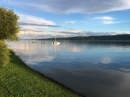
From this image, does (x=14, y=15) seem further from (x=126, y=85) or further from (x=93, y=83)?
(x=126, y=85)

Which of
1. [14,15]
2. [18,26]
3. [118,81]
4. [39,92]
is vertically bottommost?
[118,81]

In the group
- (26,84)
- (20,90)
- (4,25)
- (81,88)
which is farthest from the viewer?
(4,25)

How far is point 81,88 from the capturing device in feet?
104

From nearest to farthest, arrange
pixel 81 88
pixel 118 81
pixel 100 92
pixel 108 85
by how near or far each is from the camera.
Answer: pixel 100 92
pixel 81 88
pixel 108 85
pixel 118 81

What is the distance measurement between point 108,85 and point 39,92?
15854 mm

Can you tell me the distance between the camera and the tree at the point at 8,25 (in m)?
45.5

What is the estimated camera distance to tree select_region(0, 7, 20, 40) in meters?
45.5

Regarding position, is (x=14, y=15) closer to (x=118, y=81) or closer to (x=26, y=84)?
(x=26, y=84)

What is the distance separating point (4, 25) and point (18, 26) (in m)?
3.55

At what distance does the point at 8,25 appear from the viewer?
150 ft

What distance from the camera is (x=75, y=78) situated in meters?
38.8

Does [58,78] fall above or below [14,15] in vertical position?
below

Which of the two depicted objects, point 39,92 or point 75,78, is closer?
point 39,92

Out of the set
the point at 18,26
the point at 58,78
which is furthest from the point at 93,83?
the point at 18,26
